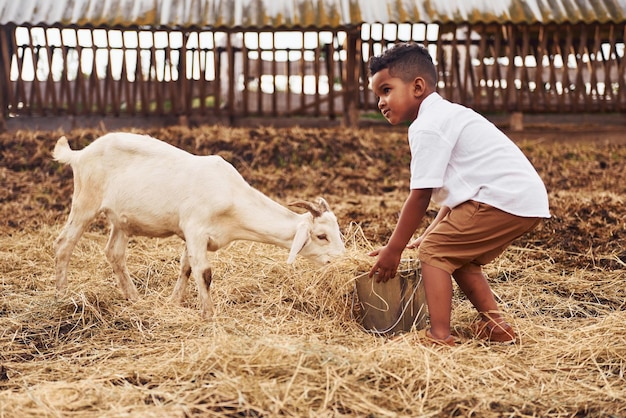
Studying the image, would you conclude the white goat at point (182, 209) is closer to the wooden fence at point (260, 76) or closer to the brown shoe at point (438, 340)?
the brown shoe at point (438, 340)

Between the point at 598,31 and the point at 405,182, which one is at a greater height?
the point at 598,31

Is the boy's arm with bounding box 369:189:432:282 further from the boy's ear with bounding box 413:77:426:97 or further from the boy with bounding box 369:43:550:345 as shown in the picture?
the boy's ear with bounding box 413:77:426:97

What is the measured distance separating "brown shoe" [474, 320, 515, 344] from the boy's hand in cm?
65

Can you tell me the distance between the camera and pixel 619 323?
4.16m

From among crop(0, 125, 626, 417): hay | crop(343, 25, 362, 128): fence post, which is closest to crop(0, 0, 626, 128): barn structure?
crop(343, 25, 362, 128): fence post

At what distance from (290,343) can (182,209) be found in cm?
159

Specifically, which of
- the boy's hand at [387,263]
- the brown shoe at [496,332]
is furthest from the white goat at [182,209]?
the brown shoe at [496,332]

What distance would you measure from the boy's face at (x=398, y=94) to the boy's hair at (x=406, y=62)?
3cm

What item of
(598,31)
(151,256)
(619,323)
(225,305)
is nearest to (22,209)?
(151,256)

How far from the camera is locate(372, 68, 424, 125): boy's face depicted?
392 centimetres

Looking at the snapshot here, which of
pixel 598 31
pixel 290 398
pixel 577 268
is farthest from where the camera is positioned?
pixel 598 31

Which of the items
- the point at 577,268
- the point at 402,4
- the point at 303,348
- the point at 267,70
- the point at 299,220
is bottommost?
the point at 577,268

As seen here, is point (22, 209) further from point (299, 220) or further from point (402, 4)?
A: point (402, 4)

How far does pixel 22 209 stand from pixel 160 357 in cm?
561
